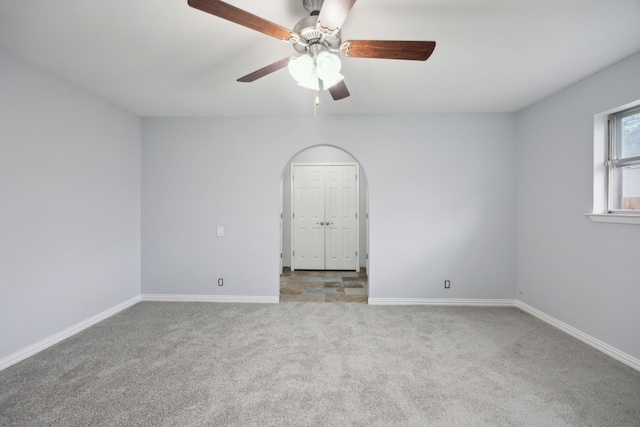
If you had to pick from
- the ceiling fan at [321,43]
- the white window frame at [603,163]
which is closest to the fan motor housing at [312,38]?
the ceiling fan at [321,43]

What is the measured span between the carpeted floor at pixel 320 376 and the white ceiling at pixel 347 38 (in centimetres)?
245

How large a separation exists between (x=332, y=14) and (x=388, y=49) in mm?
395

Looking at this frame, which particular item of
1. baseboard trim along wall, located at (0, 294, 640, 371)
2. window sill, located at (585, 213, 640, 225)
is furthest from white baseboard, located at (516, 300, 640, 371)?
window sill, located at (585, 213, 640, 225)

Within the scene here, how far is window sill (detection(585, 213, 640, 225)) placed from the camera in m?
2.11

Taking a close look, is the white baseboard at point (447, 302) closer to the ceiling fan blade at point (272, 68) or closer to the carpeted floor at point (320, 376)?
the carpeted floor at point (320, 376)

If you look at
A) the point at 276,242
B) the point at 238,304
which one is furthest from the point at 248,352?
the point at 276,242

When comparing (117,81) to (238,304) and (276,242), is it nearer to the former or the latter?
(276,242)

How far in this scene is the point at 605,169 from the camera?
2.45 metres

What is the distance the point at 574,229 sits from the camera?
2.63m

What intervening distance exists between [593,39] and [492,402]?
2.59 metres

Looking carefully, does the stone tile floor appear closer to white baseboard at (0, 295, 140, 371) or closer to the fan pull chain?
white baseboard at (0, 295, 140, 371)

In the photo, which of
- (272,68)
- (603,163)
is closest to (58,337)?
(272,68)

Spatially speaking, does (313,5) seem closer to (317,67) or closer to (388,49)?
(317,67)

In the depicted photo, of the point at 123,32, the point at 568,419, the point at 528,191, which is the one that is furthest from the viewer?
the point at 528,191
